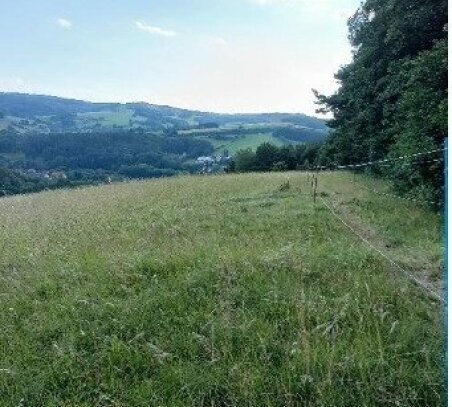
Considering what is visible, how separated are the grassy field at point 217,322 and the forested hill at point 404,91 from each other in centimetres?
403

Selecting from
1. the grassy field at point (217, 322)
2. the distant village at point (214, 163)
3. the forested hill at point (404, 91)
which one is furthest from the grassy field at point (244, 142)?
the grassy field at point (217, 322)

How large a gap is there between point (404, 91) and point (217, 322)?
50.0 feet

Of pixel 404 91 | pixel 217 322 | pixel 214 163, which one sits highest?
pixel 404 91

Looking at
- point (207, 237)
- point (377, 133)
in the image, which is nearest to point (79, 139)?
point (377, 133)

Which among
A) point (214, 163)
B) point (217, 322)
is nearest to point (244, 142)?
point (214, 163)

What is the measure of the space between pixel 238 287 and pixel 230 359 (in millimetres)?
1803

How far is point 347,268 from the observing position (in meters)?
8.00

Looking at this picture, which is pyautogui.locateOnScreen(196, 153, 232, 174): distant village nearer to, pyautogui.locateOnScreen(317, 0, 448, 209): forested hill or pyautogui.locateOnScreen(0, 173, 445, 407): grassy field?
pyautogui.locateOnScreen(317, 0, 448, 209): forested hill

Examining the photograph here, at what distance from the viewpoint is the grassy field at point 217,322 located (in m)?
4.84

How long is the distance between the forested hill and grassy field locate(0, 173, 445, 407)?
4034mm

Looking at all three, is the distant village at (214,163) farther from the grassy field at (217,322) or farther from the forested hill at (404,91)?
the grassy field at (217,322)

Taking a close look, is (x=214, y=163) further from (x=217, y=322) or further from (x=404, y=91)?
(x=217, y=322)

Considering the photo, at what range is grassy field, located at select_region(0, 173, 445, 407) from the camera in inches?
191

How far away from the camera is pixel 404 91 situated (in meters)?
18.3
